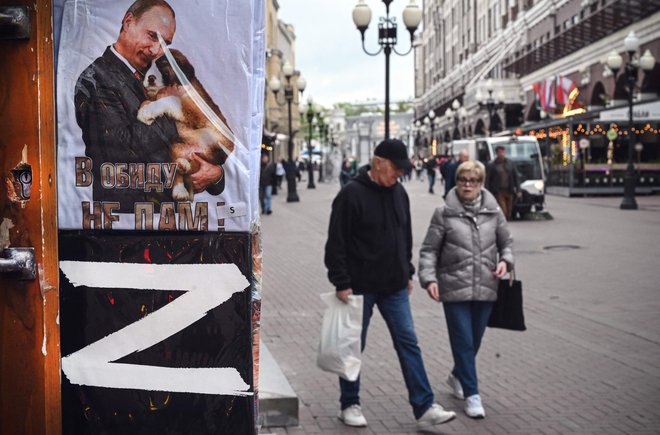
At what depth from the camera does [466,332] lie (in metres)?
6.42

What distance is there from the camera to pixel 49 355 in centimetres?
268

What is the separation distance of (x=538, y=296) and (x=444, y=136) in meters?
85.4

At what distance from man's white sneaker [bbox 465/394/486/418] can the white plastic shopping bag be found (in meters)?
0.92

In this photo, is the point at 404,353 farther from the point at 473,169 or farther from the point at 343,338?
the point at 473,169

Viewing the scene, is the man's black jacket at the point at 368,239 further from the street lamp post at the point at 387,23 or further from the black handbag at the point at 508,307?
the street lamp post at the point at 387,23

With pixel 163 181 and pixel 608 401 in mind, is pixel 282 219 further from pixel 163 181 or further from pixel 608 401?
pixel 163 181

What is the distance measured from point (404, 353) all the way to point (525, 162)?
23080mm

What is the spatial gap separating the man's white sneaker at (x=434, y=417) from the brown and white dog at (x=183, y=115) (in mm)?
3431

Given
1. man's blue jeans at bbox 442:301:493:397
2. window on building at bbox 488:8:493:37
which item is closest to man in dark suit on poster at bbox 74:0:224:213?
man's blue jeans at bbox 442:301:493:397

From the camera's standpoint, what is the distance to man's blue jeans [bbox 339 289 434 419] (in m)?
5.92

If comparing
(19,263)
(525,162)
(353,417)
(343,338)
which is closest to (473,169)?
(343,338)

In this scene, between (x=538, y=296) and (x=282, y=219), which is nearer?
(x=538, y=296)

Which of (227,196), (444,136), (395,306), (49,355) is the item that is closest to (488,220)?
(395,306)

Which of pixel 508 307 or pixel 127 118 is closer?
pixel 127 118
